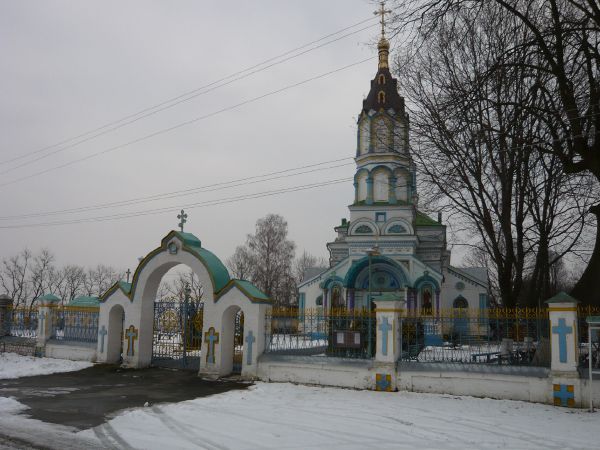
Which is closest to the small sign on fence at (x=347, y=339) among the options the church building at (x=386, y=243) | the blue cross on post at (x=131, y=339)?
the blue cross on post at (x=131, y=339)

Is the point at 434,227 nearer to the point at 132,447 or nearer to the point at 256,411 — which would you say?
the point at 256,411

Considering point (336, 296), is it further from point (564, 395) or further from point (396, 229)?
point (564, 395)

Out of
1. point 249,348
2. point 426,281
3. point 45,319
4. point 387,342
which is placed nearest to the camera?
point 387,342

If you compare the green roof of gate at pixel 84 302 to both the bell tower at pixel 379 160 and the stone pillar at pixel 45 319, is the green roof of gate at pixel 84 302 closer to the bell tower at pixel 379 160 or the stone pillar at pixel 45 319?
the stone pillar at pixel 45 319

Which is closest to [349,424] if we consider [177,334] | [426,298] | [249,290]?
[249,290]

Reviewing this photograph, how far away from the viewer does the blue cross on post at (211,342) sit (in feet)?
44.0

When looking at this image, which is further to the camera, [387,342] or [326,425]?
[387,342]

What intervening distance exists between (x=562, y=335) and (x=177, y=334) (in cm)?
993

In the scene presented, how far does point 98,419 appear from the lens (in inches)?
337

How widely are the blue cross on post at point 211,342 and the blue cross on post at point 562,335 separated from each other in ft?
25.2

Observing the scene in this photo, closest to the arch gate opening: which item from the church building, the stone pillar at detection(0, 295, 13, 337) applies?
the stone pillar at detection(0, 295, 13, 337)

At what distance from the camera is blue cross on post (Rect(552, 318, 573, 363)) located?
9984mm

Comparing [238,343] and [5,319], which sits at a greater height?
[5,319]

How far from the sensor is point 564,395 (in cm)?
980
